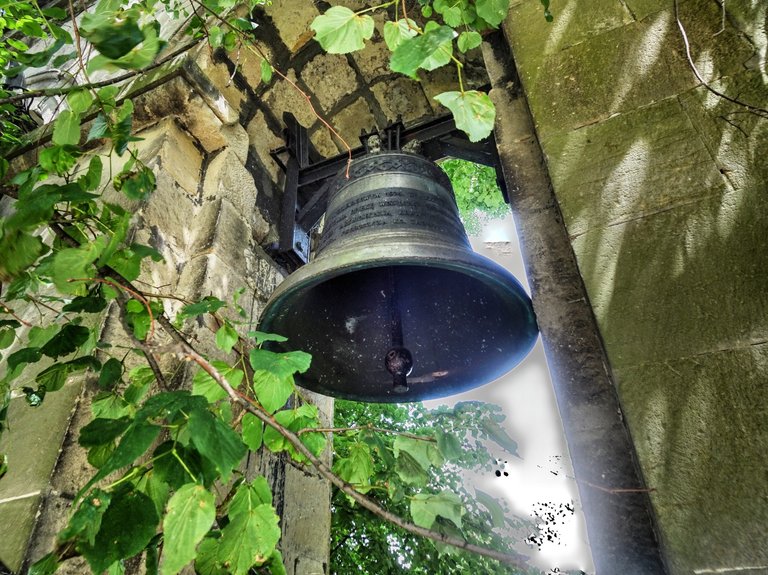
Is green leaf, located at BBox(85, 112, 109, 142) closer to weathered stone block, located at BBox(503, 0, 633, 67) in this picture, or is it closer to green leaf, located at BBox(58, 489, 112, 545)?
green leaf, located at BBox(58, 489, 112, 545)

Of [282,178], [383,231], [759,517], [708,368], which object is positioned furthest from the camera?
[282,178]

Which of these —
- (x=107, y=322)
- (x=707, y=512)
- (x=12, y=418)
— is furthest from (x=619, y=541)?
(x=12, y=418)

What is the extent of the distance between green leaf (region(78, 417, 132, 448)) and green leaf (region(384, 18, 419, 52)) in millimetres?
747

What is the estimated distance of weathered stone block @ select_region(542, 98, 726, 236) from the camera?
0.99 meters

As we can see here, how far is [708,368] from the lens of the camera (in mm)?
811

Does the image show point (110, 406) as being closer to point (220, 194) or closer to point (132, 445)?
point (132, 445)

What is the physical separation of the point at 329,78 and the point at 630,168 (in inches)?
69.4

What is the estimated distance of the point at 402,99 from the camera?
240cm

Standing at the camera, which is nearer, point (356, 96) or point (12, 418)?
point (12, 418)

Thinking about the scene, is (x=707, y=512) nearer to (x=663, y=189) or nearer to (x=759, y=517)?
(x=759, y=517)

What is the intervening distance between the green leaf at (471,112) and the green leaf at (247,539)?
2.24 feet

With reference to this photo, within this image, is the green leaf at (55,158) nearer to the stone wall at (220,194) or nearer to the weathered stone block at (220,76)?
the stone wall at (220,194)

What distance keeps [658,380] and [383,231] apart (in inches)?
31.1

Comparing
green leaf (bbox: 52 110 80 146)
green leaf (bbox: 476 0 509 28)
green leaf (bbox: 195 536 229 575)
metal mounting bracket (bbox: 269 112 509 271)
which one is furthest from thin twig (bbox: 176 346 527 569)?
metal mounting bracket (bbox: 269 112 509 271)
